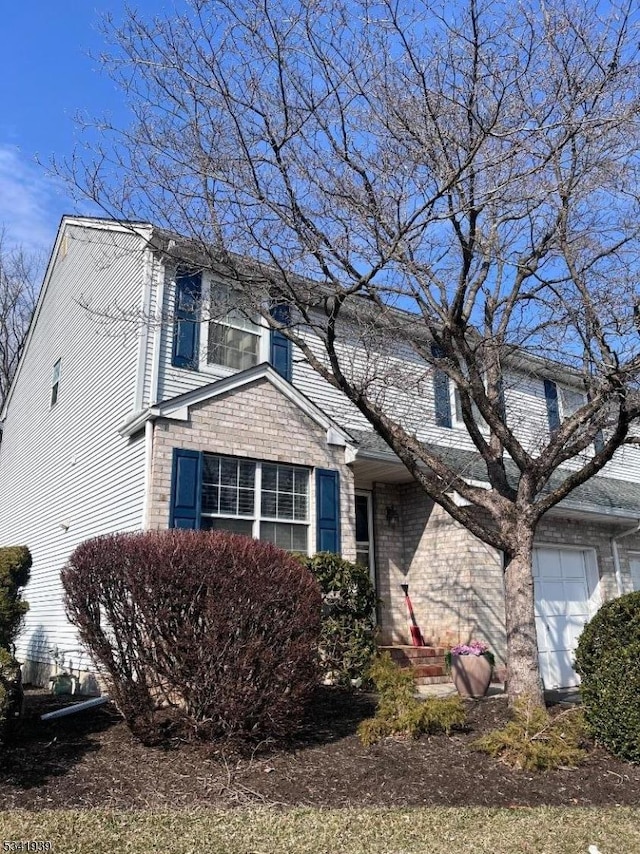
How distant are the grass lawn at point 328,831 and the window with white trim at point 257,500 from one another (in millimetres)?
4970

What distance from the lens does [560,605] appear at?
1183cm

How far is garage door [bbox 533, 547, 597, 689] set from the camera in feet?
37.0

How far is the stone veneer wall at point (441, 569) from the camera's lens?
33.9 feet

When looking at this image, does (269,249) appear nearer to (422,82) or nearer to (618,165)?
(422,82)

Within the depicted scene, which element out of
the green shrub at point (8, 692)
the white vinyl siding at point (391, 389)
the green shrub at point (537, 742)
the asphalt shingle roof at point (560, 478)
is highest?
the white vinyl siding at point (391, 389)

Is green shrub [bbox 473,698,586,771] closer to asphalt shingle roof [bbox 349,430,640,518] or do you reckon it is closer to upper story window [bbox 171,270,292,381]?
asphalt shingle roof [bbox 349,430,640,518]

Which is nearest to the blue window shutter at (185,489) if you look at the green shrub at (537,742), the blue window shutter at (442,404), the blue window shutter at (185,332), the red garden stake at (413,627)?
the blue window shutter at (185,332)

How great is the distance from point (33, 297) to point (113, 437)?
58.7ft

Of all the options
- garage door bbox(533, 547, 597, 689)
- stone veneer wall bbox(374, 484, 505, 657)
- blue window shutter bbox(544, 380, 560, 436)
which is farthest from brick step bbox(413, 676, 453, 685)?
blue window shutter bbox(544, 380, 560, 436)

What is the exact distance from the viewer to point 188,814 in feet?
13.8

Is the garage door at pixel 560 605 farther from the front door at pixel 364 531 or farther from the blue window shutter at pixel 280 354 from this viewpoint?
the blue window shutter at pixel 280 354

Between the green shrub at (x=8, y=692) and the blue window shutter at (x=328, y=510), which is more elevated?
the blue window shutter at (x=328, y=510)

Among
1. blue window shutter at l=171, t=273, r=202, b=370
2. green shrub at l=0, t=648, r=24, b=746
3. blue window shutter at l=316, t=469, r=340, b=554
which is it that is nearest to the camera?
green shrub at l=0, t=648, r=24, b=746

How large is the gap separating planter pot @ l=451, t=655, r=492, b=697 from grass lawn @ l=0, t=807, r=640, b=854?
4.14 m
